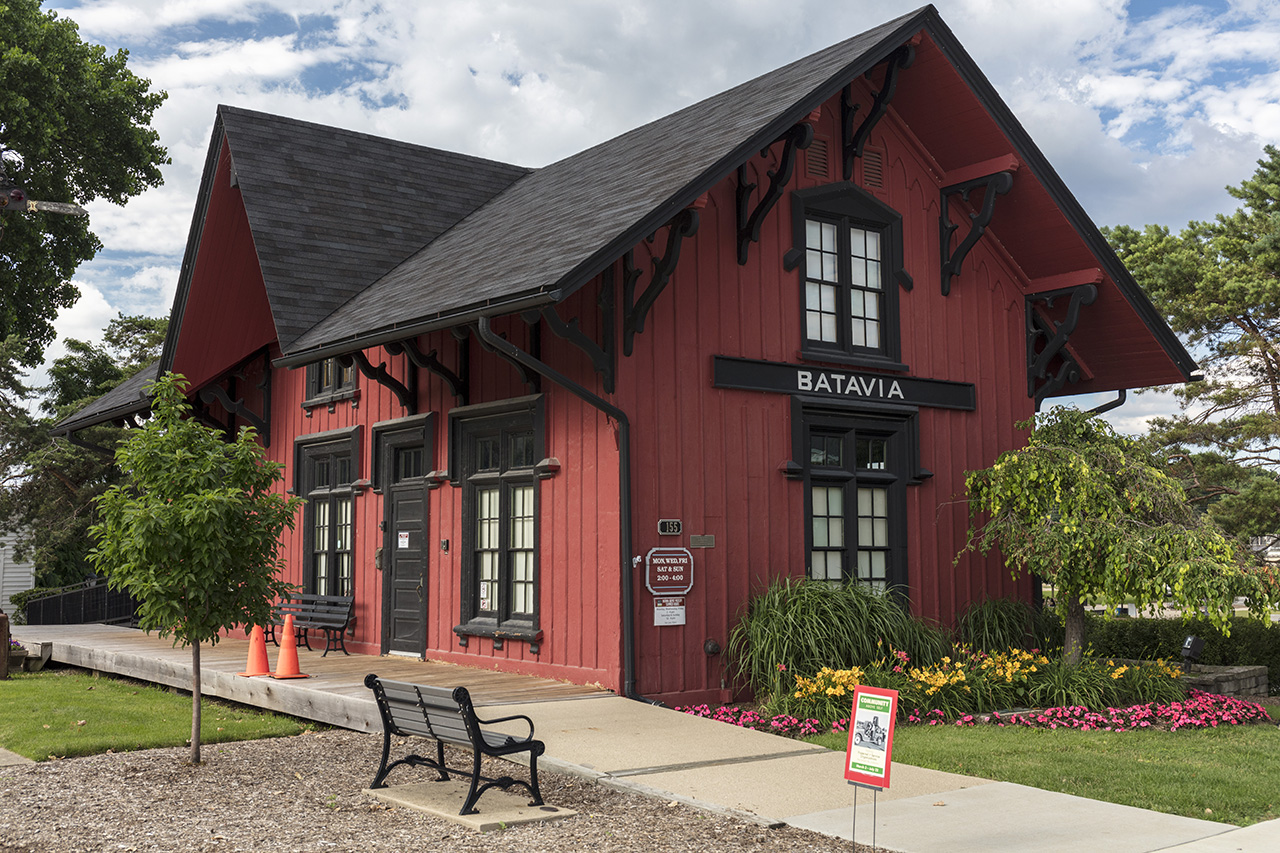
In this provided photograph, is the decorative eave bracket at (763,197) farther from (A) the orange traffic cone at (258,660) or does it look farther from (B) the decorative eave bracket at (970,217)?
(A) the orange traffic cone at (258,660)

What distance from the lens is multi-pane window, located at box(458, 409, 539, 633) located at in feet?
40.2

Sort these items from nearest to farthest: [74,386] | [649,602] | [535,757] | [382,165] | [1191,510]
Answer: [535,757], [649,602], [1191,510], [382,165], [74,386]

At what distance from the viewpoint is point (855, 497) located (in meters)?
13.3

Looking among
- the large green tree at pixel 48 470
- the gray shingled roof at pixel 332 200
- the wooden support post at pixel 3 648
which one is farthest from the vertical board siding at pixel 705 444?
the large green tree at pixel 48 470

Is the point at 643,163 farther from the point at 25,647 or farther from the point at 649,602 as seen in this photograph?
the point at 25,647

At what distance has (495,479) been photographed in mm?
12656

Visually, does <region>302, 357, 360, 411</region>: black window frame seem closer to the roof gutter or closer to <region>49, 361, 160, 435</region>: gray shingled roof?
the roof gutter

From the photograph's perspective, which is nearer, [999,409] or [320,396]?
[999,409]

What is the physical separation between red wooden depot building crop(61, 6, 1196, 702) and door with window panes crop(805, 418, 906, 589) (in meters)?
0.04

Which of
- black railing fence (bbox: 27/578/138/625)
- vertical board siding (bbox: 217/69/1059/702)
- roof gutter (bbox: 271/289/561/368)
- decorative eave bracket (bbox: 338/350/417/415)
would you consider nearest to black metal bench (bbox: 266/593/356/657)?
vertical board siding (bbox: 217/69/1059/702)

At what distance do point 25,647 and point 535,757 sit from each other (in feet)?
41.7

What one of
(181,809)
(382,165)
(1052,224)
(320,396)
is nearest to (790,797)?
(181,809)

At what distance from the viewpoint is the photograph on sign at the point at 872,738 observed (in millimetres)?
5912

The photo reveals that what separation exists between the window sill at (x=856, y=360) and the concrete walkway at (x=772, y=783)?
453 cm
